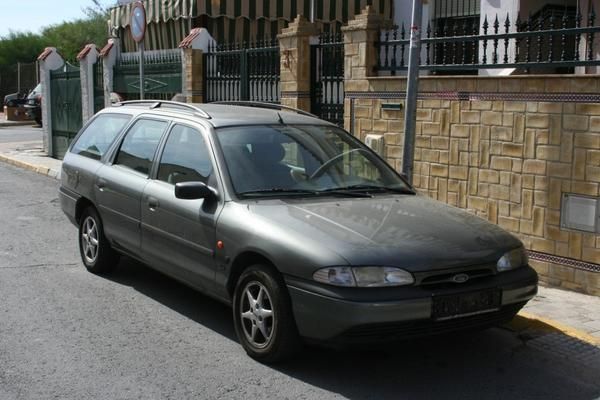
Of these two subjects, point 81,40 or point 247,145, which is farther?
point 81,40

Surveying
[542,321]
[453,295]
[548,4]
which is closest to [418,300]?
[453,295]

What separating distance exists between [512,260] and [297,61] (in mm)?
5848

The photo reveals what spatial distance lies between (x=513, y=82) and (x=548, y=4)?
6421 millimetres

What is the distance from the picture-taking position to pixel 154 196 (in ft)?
19.9

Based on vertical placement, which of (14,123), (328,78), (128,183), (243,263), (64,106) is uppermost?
(328,78)

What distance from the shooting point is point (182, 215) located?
223 inches

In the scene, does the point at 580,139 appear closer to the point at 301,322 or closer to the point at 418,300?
the point at 418,300

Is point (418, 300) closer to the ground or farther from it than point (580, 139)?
closer to the ground

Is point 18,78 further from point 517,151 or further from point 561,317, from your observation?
point 561,317

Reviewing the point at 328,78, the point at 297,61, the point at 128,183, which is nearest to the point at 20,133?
the point at 297,61

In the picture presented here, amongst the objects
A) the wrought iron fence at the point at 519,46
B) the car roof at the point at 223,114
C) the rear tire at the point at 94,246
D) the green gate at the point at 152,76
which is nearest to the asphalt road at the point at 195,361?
the rear tire at the point at 94,246

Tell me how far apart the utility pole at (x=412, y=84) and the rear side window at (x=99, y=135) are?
2658 millimetres

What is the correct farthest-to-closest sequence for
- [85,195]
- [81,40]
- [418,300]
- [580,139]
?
[81,40]
[85,195]
[580,139]
[418,300]

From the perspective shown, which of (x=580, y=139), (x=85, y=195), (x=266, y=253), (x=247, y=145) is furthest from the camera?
(x=85, y=195)
